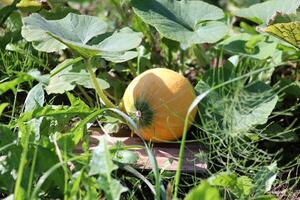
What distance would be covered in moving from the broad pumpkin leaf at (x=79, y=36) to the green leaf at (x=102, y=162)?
0.37 metres

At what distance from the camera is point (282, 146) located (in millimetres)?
1951

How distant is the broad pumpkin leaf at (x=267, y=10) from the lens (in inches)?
79.0

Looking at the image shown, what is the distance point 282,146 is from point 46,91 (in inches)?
27.8

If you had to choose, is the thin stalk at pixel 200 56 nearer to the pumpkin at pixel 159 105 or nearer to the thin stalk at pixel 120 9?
the thin stalk at pixel 120 9

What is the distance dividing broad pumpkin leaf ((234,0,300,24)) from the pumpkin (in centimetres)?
40

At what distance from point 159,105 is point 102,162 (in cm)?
49

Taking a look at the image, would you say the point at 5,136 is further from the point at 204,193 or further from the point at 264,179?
the point at 264,179

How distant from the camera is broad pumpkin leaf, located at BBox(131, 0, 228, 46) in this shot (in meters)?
1.86

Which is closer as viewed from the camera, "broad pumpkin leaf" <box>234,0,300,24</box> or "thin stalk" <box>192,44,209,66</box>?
"broad pumpkin leaf" <box>234,0,300,24</box>

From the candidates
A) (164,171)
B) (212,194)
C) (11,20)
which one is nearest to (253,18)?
(164,171)

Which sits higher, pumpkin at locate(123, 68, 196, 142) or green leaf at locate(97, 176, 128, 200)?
green leaf at locate(97, 176, 128, 200)

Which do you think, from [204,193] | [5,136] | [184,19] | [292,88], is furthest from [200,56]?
[204,193]

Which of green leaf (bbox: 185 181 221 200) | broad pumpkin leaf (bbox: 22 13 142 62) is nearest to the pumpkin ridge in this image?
broad pumpkin leaf (bbox: 22 13 142 62)

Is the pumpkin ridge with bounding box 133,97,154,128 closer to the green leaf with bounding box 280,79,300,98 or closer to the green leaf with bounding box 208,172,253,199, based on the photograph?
the green leaf with bounding box 208,172,253,199
